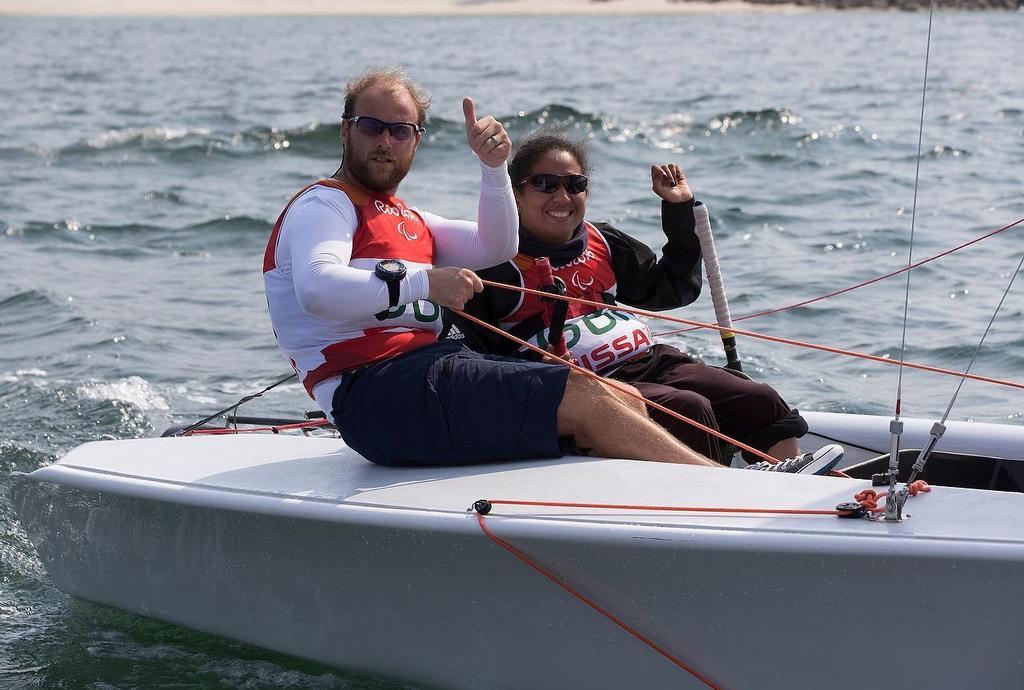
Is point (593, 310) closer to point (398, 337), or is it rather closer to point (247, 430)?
point (398, 337)

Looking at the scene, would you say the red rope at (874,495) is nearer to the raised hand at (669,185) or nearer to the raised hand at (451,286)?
the raised hand at (451,286)

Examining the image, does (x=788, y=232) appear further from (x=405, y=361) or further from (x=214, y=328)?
(x=405, y=361)

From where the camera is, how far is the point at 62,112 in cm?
1689

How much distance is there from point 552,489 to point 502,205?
87cm

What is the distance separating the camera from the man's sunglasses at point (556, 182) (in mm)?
3783

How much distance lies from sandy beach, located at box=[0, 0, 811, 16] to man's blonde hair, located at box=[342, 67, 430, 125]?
46.6m

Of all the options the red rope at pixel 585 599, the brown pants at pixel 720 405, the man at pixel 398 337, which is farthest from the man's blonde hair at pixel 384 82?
the red rope at pixel 585 599

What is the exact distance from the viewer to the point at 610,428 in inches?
→ 129

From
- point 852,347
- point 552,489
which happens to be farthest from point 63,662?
point 852,347

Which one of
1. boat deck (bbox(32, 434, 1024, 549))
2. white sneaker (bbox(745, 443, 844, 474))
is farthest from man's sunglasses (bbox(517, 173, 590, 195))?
white sneaker (bbox(745, 443, 844, 474))

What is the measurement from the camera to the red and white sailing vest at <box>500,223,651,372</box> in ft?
12.3

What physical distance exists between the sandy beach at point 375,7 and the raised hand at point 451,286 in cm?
4708

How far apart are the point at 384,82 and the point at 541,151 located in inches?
22.9

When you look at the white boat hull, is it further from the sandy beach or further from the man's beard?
the sandy beach
